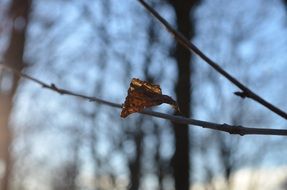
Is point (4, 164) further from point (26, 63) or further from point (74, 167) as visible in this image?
point (74, 167)

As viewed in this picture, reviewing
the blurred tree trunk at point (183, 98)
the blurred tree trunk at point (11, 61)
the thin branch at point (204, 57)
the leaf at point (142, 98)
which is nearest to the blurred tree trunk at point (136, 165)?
the blurred tree trunk at point (11, 61)

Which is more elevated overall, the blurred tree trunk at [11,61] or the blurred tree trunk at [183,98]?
the blurred tree trunk at [11,61]

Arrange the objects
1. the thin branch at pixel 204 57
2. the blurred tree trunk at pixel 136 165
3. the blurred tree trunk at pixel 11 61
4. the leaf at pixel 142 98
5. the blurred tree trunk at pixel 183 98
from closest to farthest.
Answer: the thin branch at pixel 204 57
the leaf at pixel 142 98
the blurred tree trunk at pixel 183 98
the blurred tree trunk at pixel 11 61
the blurred tree trunk at pixel 136 165

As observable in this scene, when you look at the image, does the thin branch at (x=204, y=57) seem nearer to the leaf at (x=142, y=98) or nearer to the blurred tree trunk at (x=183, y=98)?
the leaf at (x=142, y=98)

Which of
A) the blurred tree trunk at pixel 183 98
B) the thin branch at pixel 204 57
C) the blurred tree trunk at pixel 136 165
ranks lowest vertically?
the thin branch at pixel 204 57

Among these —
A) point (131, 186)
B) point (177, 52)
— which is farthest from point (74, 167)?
point (177, 52)

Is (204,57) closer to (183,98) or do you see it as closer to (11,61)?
(183,98)

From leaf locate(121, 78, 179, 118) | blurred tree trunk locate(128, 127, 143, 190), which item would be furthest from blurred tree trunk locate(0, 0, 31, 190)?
leaf locate(121, 78, 179, 118)
